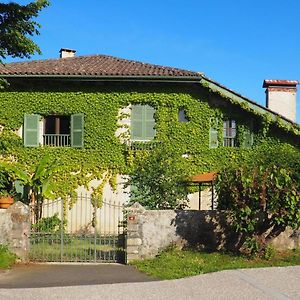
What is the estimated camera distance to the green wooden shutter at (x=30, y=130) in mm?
19547

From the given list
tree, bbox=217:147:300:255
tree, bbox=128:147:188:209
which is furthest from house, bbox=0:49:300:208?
tree, bbox=217:147:300:255

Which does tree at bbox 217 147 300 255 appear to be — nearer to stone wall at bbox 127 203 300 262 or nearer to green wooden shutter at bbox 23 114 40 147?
stone wall at bbox 127 203 300 262

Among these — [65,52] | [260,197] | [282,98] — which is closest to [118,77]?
[65,52]

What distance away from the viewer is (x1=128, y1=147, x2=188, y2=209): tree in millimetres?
15188

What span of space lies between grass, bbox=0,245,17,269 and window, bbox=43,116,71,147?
8.34 meters

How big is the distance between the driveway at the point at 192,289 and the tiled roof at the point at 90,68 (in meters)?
10.8

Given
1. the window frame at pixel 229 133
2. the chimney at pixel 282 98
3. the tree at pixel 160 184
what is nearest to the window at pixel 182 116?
the window frame at pixel 229 133

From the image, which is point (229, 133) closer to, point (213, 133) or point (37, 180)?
point (213, 133)

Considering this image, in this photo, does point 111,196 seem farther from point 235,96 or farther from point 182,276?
point 182,276

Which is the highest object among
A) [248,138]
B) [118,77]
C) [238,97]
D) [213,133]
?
[118,77]

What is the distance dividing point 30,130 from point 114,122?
344cm

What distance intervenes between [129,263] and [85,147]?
836 cm

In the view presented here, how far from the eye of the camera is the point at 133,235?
1225 centimetres

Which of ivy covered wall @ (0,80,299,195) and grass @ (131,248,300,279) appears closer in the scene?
grass @ (131,248,300,279)
